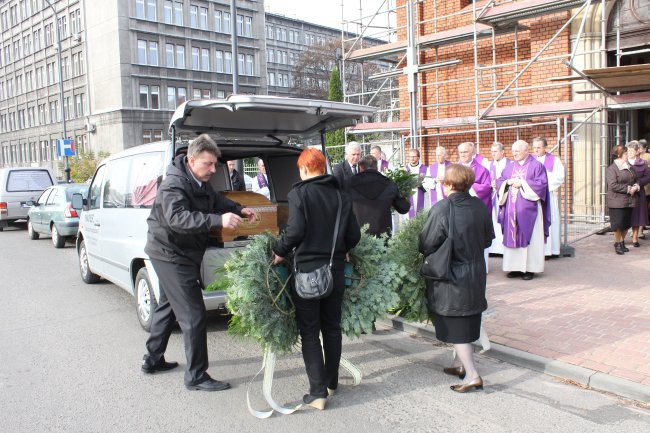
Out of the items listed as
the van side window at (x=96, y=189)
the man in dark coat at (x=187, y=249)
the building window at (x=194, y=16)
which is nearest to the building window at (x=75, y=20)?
the building window at (x=194, y=16)

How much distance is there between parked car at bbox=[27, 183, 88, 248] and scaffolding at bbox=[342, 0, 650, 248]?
7.27 m

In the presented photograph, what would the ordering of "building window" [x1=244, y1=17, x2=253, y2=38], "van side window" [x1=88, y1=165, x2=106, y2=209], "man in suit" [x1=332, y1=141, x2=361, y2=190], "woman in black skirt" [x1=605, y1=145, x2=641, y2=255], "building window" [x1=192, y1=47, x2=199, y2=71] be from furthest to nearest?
"building window" [x1=244, y1=17, x2=253, y2=38] → "building window" [x1=192, y1=47, x2=199, y2=71] → "woman in black skirt" [x1=605, y1=145, x2=641, y2=255] → "van side window" [x1=88, y1=165, x2=106, y2=209] → "man in suit" [x1=332, y1=141, x2=361, y2=190]

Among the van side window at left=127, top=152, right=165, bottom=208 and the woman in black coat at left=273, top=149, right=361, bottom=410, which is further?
the van side window at left=127, top=152, right=165, bottom=208

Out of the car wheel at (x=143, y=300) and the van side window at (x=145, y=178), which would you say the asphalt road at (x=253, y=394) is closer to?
the car wheel at (x=143, y=300)

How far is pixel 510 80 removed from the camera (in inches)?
534

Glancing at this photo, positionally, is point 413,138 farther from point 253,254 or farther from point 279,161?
point 253,254

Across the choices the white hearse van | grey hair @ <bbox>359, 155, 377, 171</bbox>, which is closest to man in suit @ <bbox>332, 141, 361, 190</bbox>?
the white hearse van

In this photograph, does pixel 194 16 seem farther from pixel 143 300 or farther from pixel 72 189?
pixel 143 300

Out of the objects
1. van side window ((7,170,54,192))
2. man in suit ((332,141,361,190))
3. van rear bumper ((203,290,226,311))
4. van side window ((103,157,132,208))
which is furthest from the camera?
van side window ((7,170,54,192))

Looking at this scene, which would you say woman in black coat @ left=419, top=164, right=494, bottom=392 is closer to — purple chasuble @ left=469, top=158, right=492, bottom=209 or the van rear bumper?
the van rear bumper

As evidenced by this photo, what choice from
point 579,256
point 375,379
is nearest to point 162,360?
point 375,379

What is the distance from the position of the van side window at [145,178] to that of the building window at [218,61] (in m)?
55.7

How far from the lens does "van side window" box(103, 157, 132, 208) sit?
6.93 metres

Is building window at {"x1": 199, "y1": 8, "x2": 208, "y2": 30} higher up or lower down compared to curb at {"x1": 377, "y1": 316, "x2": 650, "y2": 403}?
higher up
